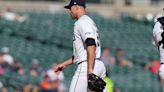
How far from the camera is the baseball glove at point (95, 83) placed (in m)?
6.01

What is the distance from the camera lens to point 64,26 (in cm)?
1912

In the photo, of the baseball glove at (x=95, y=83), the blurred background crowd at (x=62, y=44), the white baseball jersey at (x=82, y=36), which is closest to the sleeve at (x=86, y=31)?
the white baseball jersey at (x=82, y=36)

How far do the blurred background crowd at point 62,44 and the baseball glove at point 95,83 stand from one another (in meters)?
5.66

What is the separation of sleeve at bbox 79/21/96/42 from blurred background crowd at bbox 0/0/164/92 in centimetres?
564

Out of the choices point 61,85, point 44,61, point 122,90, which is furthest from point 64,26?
point 61,85

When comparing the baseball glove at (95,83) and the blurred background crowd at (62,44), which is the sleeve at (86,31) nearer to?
the baseball glove at (95,83)

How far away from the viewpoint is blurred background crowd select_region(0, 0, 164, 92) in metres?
13.1

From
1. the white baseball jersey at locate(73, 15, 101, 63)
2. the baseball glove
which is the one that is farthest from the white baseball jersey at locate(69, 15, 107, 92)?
the baseball glove

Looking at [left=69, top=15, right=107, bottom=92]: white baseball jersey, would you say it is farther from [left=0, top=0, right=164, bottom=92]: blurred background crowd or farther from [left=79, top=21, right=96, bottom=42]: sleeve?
[left=0, top=0, right=164, bottom=92]: blurred background crowd

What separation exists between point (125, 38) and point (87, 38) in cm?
1327

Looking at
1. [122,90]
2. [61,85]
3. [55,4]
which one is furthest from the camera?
[55,4]

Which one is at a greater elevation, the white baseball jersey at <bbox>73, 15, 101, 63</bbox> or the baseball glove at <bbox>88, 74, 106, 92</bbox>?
the white baseball jersey at <bbox>73, 15, 101, 63</bbox>

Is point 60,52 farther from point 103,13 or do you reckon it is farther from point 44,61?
point 103,13

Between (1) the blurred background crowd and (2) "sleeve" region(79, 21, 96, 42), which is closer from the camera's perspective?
(2) "sleeve" region(79, 21, 96, 42)
